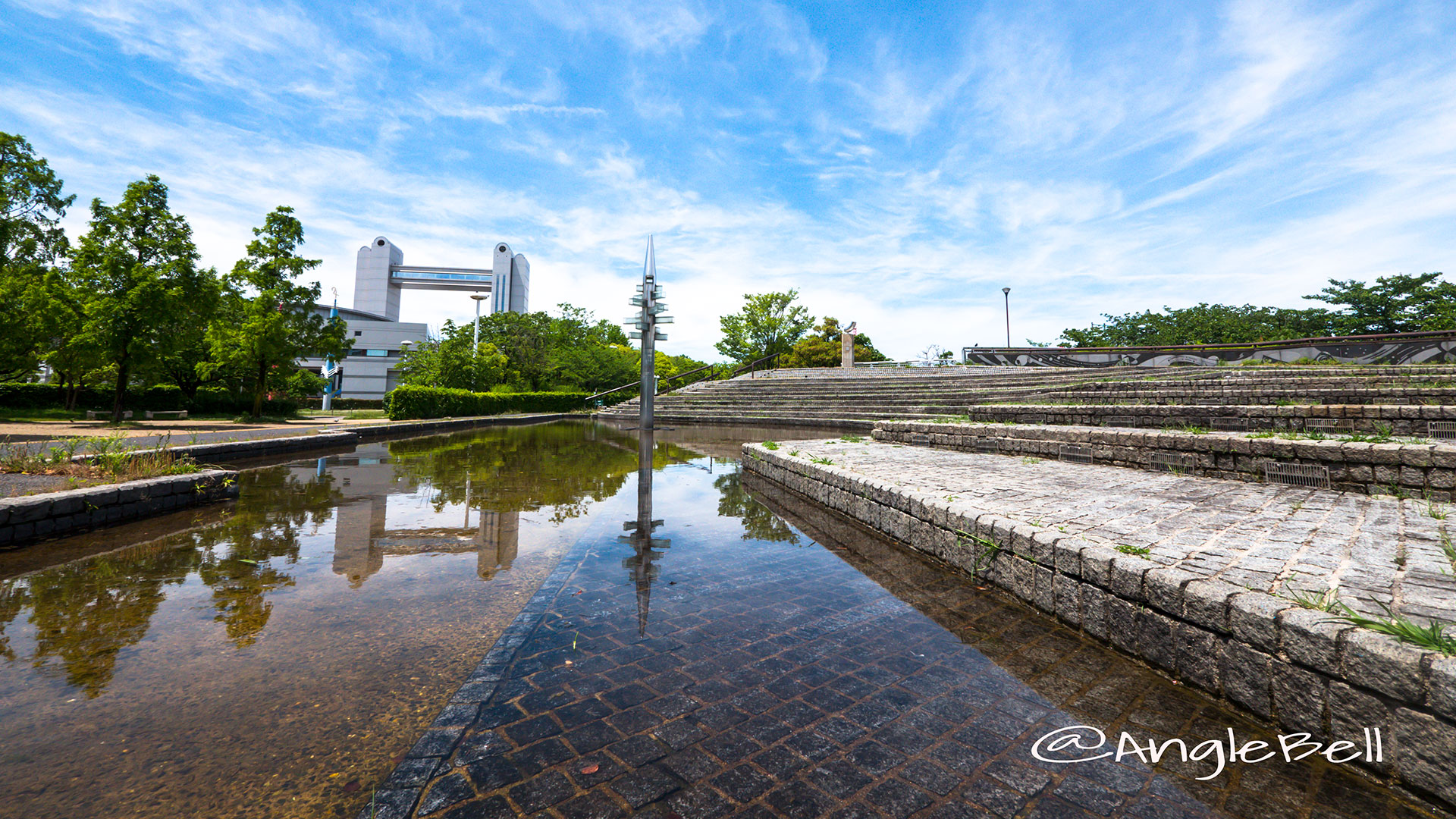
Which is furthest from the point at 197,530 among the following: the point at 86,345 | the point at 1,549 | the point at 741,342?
the point at 741,342

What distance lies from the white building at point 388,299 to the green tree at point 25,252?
32.3m

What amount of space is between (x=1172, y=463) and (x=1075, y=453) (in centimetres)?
127

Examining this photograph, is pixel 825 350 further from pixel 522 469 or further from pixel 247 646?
pixel 247 646

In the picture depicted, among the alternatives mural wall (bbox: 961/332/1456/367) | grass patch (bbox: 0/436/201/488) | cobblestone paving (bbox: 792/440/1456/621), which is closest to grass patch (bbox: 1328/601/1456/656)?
cobblestone paving (bbox: 792/440/1456/621)

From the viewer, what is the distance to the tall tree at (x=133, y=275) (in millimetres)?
16516

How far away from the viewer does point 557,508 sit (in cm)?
705

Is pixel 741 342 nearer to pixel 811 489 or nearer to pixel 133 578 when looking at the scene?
pixel 811 489

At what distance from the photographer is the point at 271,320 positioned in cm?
2053

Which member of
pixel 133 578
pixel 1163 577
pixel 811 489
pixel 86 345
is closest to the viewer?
pixel 1163 577

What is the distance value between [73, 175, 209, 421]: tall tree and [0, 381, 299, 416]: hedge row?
813 cm

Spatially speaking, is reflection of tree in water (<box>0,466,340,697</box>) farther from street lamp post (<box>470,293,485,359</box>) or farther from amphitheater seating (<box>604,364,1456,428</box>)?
street lamp post (<box>470,293,485,359</box>)

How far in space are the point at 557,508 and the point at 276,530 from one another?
110 inches

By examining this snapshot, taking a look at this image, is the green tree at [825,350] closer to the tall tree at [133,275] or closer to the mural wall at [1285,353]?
the mural wall at [1285,353]

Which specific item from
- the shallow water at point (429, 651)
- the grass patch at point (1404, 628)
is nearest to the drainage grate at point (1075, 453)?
the shallow water at point (429, 651)
